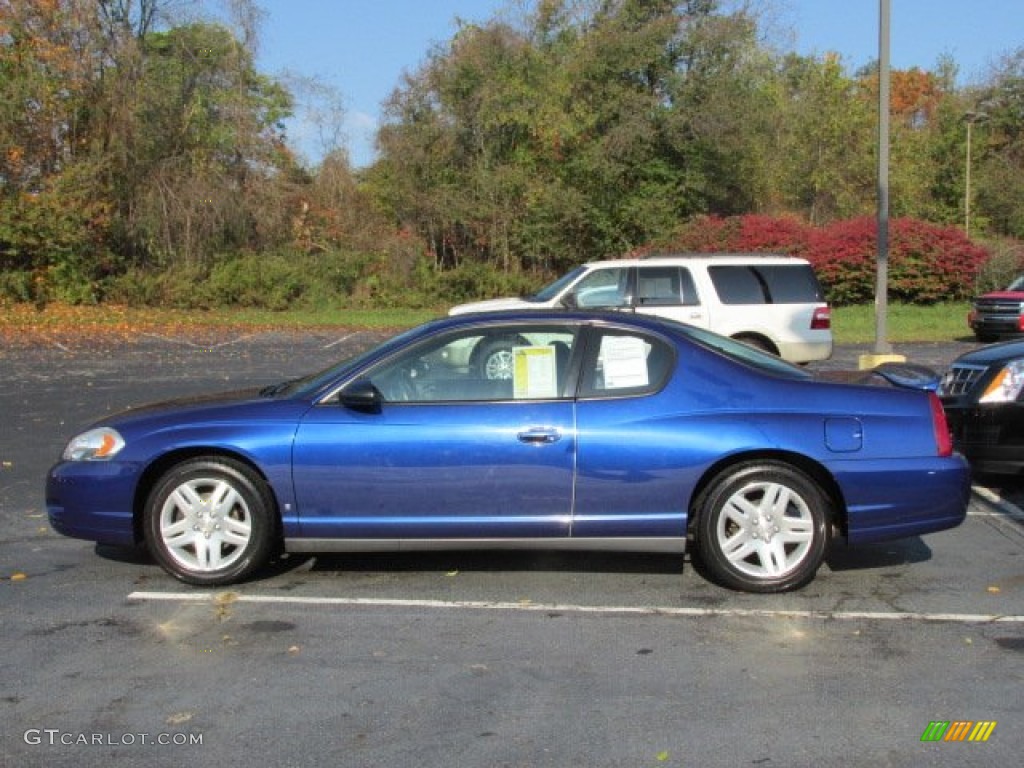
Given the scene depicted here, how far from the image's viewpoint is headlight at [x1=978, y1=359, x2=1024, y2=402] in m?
7.29

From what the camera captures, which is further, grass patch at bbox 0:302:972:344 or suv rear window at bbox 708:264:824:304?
grass patch at bbox 0:302:972:344

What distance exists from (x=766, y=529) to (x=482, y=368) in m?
1.72

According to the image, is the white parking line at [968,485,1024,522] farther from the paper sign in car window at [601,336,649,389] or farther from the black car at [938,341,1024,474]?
the paper sign in car window at [601,336,649,389]

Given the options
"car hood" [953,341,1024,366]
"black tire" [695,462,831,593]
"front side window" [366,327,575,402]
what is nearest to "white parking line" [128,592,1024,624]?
"black tire" [695,462,831,593]

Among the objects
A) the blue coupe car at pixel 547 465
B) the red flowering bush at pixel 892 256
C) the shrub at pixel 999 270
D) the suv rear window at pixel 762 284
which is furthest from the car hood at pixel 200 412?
the shrub at pixel 999 270

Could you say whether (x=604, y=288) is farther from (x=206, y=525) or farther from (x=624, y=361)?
(x=206, y=525)

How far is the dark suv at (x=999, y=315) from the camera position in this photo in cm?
1991

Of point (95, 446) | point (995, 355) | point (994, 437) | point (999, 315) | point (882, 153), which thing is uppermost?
point (882, 153)

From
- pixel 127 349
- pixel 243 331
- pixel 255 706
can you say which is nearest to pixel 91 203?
pixel 243 331

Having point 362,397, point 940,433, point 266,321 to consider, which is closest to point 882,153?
point 940,433

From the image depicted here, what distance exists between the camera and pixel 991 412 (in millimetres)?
7316

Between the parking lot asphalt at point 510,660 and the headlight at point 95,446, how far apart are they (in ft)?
2.32

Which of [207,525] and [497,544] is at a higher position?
[207,525]

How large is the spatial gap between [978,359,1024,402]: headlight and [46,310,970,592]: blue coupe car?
86.1 inches
